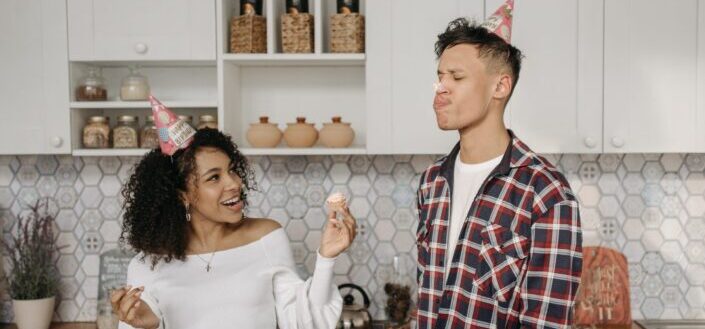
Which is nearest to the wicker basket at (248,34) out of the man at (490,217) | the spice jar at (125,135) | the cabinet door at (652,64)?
the spice jar at (125,135)

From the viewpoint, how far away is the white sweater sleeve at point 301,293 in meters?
1.70

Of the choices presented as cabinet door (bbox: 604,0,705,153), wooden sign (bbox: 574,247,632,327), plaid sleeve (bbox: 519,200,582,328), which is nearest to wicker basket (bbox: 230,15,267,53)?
cabinet door (bbox: 604,0,705,153)

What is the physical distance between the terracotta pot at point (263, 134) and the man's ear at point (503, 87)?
3.72 ft

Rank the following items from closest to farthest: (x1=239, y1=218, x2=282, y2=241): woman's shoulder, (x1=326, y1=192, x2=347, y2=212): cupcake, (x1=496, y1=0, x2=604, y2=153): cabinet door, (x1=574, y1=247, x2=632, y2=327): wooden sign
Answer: (x1=326, y1=192, x2=347, y2=212): cupcake < (x1=239, y1=218, x2=282, y2=241): woman's shoulder < (x1=496, y1=0, x2=604, y2=153): cabinet door < (x1=574, y1=247, x2=632, y2=327): wooden sign

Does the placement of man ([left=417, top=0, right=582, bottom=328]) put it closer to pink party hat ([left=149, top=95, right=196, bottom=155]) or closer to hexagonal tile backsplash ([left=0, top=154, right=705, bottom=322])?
pink party hat ([left=149, top=95, right=196, bottom=155])

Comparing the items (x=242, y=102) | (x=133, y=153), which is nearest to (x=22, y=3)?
(x=133, y=153)

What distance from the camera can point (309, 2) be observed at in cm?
269

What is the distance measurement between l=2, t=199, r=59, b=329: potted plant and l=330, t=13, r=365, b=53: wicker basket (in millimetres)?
1453

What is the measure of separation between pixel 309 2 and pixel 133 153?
921 mm

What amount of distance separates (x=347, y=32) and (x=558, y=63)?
2.58 feet

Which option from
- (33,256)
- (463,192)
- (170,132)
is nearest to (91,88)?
(33,256)

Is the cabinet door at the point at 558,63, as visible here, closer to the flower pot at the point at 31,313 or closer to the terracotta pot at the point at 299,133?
the terracotta pot at the point at 299,133

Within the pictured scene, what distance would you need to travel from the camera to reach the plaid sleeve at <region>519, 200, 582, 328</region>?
1.46 meters

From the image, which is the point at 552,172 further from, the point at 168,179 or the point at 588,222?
the point at 588,222
